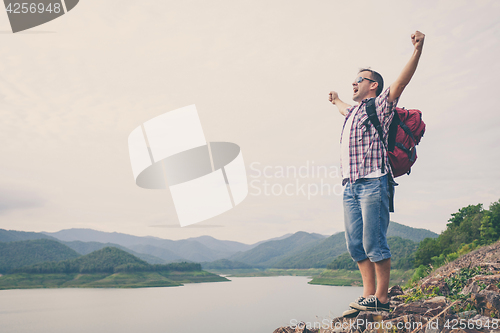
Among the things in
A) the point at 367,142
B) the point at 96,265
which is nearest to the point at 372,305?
the point at 367,142

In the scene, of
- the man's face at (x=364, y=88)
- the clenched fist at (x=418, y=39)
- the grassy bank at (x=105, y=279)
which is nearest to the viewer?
the clenched fist at (x=418, y=39)

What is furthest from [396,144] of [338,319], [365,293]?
[338,319]

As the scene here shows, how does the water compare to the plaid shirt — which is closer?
the plaid shirt

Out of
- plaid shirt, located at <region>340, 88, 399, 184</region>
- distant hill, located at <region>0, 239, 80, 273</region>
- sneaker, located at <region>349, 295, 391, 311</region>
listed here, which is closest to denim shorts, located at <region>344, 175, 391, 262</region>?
plaid shirt, located at <region>340, 88, 399, 184</region>

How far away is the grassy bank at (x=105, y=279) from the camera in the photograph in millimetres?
120500

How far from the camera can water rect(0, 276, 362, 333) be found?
220 feet

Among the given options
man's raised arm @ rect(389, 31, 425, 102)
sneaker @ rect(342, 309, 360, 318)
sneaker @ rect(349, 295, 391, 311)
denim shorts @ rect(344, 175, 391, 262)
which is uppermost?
man's raised arm @ rect(389, 31, 425, 102)

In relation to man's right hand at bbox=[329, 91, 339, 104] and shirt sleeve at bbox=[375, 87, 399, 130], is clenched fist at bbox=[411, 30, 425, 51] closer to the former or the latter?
shirt sleeve at bbox=[375, 87, 399, 130]

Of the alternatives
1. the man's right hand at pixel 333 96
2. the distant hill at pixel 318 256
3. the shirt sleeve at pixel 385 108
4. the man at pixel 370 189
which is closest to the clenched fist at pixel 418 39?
the man at pixel 370 189

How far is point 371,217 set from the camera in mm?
3330

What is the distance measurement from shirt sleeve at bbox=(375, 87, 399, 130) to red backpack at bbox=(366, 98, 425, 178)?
0.16ft

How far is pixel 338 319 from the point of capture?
356 cm

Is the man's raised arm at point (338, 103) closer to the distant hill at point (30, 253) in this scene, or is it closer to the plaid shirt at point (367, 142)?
the plaid shirt at point (367, 142)

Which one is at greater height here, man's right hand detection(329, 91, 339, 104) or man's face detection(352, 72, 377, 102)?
man's right hand detection(329, 91, 339, 104)
